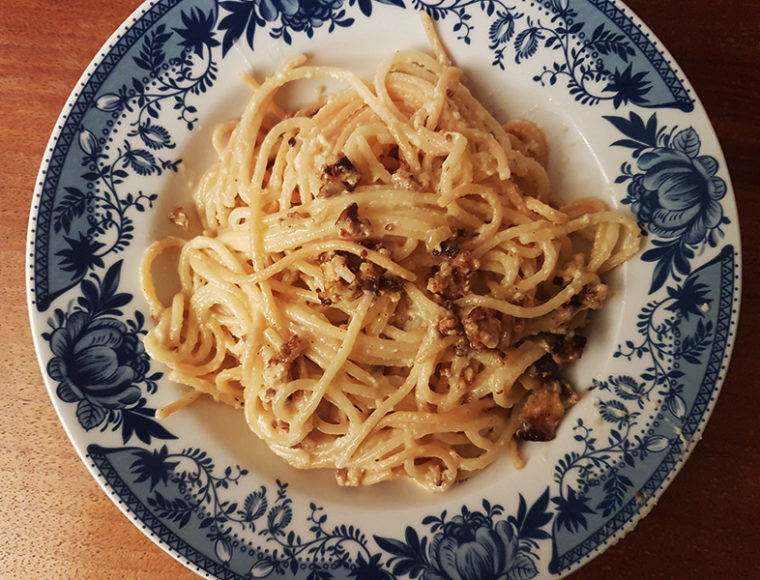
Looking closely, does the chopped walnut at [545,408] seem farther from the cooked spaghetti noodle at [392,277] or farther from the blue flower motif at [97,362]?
Result: the blue flower motif at [97,362]

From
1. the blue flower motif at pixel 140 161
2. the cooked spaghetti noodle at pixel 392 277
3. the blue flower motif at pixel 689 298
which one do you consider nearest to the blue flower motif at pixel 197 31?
the cooked spaghetti noodle at pixel 392 277

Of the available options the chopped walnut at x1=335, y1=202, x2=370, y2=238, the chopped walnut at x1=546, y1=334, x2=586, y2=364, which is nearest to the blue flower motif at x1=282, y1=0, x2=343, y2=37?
the chopped walnut at x1=335, y1=202, x2=370, y2=238

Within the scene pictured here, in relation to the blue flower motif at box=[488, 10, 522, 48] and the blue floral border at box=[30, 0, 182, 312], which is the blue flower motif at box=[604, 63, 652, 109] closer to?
the blue flower motif at box=[488, 10, 522, 48]

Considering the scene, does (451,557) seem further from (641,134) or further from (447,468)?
(641,134)

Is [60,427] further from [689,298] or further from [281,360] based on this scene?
[689,298]

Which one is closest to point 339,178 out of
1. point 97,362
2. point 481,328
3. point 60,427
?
point 481,328

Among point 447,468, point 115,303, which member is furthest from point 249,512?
point 115,303
